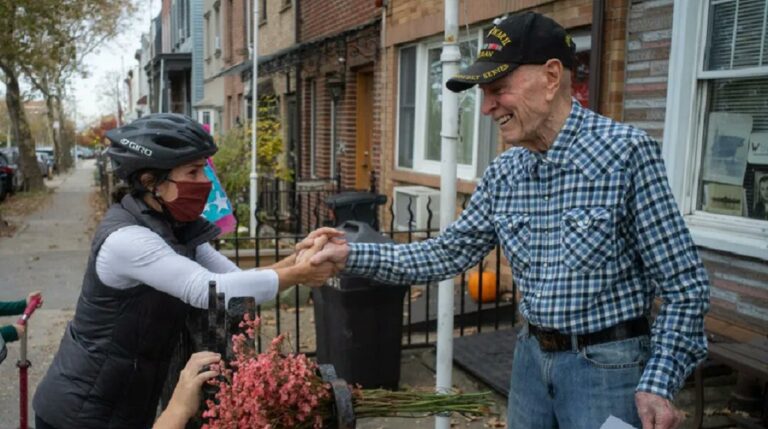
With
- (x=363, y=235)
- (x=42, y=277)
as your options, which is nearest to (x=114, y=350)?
(x=363, y=235)

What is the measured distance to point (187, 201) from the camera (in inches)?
93.7

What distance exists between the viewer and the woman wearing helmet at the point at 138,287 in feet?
7.20

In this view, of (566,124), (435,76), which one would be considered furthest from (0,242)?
(566,124)

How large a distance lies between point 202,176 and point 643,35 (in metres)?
3.88

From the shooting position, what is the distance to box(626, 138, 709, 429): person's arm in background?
1975mm

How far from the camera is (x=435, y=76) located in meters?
8.96

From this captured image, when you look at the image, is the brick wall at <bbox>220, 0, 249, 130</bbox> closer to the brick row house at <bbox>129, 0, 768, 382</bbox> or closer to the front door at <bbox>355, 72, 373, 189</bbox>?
the front door at <bbox>355, 72, 373, 189</bbox>

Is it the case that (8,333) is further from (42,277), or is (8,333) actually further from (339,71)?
(339,71)

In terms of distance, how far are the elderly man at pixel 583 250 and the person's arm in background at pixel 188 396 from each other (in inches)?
39.9

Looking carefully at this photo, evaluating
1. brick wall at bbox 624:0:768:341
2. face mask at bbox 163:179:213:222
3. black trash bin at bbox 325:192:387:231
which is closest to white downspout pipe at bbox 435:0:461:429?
face mask at bbox 163:179:213:222

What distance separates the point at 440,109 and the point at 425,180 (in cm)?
90

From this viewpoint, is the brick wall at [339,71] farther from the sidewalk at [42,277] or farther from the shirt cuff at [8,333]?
the shirt cuff at [8,333]

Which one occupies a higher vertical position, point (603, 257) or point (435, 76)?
point (435, 76)

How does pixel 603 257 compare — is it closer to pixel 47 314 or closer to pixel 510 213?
pixel 510 213
